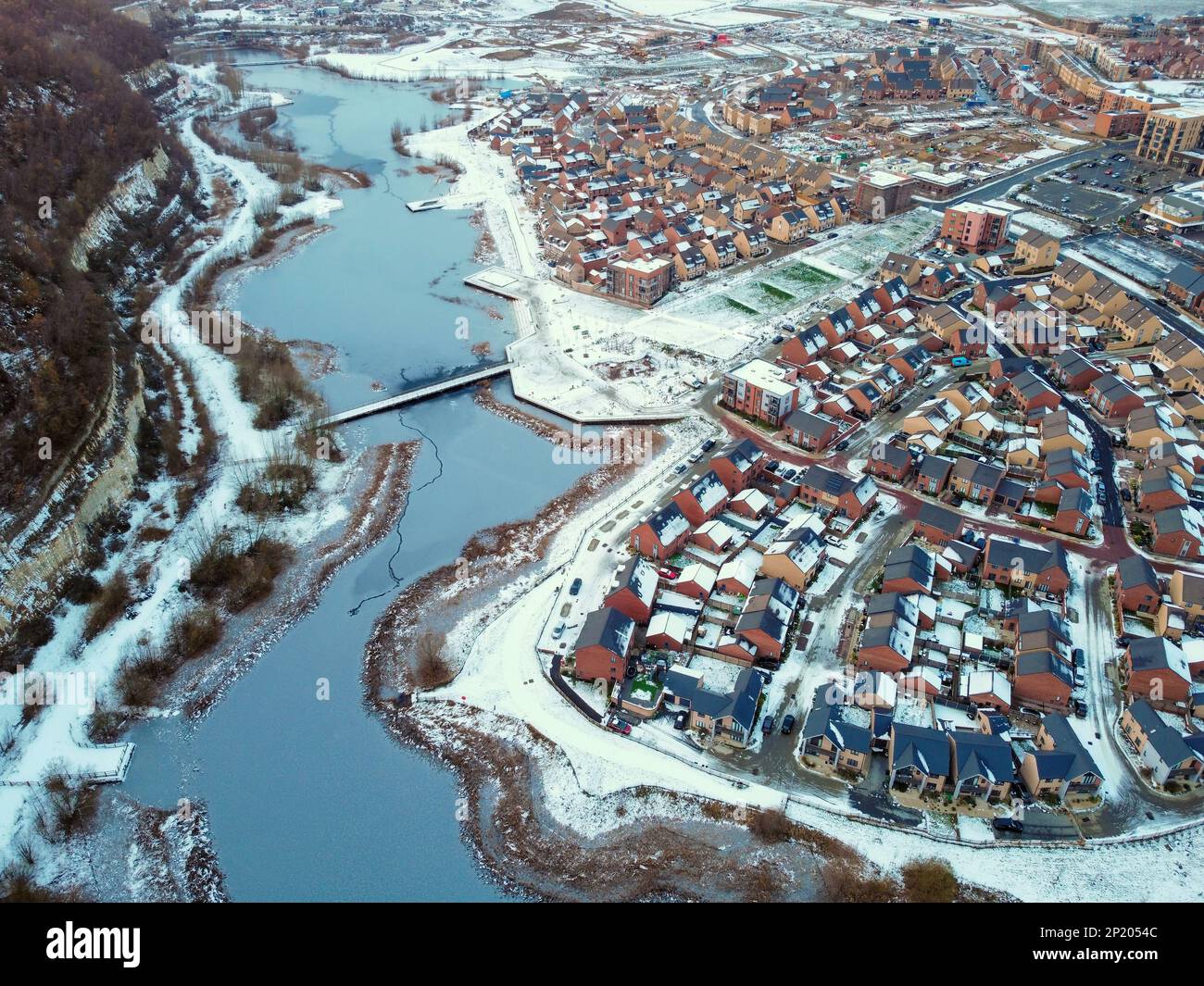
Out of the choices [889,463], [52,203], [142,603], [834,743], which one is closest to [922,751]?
[834,743]

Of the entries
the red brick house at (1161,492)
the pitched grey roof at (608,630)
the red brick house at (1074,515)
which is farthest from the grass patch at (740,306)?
the pitched grey roof at (608,630)

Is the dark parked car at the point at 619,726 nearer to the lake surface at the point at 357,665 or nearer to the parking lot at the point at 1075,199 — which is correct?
the lake surface at the point at 357,665

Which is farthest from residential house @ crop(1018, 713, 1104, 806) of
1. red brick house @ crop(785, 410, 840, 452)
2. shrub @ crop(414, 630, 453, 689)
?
shrub @ crop(414, 630, 453, 689)

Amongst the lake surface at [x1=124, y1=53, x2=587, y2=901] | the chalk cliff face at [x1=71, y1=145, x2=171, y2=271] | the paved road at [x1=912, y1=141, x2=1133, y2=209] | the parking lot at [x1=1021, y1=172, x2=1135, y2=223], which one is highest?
the chalk cliff face at [x1=71, y1=145, x2=171, y2=271]

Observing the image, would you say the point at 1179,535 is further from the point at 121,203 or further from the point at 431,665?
the point at 121,203

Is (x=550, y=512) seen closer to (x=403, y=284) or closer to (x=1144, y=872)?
(x=1144, y=872)

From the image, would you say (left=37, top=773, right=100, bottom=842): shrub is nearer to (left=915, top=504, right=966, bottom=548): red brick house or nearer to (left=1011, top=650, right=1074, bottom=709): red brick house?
(left=1011, top=650, right=1074, bottom=709): red brick house

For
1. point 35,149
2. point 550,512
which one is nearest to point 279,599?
point 550,512
